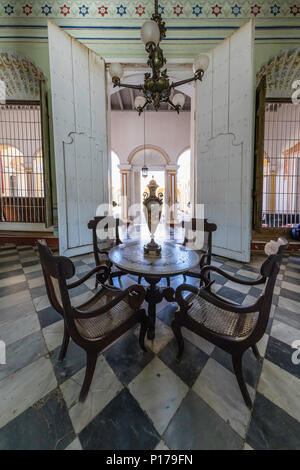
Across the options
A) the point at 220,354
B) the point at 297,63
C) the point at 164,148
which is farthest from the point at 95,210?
the point at 164,148

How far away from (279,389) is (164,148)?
9.67m

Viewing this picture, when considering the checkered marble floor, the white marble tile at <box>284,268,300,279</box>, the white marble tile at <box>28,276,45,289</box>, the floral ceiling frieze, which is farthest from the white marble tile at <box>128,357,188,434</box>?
the floral ceiling frieze

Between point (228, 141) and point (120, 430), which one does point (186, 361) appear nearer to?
point (120, 430)

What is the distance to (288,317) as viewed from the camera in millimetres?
1911

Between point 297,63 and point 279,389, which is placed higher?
point 297,63

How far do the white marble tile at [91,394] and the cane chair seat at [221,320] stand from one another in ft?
2.24

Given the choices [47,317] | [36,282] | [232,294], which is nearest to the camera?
[47,317]

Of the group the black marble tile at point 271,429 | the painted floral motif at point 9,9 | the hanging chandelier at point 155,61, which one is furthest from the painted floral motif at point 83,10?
the black marble tile at point 271,429

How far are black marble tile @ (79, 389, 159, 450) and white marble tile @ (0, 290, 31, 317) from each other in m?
1.70

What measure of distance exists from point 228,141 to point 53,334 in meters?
3.95

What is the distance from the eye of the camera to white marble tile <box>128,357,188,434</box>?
3.39ft

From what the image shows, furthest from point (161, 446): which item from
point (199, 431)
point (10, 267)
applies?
point (10, 267)
